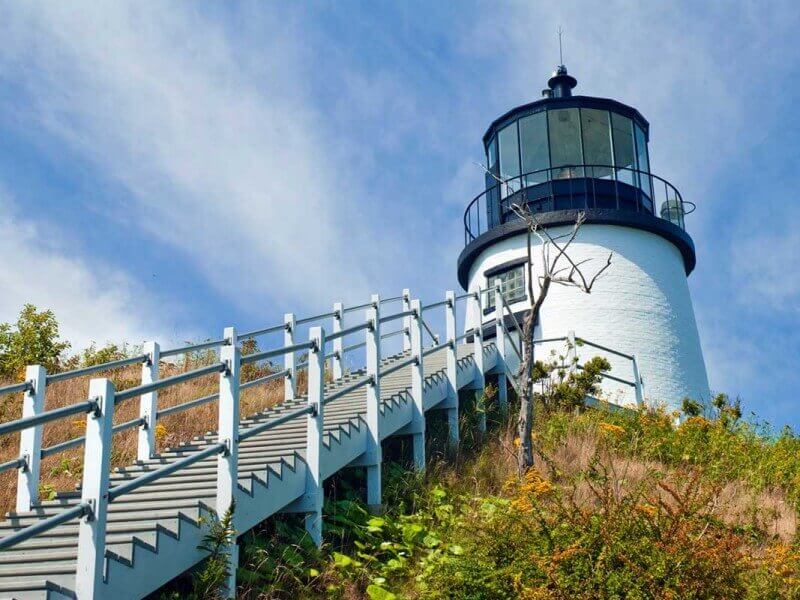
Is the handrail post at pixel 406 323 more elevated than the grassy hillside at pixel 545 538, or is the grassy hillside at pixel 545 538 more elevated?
the handrail post at pixel 406 323

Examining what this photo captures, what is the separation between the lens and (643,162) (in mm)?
19688

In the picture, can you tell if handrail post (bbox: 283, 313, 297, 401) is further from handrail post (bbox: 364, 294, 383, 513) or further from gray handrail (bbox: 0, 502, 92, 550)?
gray handrail (bbox: 0, 502, 92, 550)

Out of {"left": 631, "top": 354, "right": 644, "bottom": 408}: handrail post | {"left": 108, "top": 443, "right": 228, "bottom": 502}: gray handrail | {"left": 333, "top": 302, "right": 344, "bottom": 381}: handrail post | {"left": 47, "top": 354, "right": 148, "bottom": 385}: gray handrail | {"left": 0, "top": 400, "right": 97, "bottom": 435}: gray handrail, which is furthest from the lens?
{"left": 631, "top": 354, "right": 644, "bottom": 408}: handrail post

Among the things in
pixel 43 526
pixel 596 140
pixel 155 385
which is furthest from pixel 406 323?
pixel 43 526

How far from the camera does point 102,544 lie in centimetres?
460

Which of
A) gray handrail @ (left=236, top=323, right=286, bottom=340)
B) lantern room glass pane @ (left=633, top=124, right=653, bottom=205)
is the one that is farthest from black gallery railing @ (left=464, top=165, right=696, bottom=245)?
gray handrail @ (left=236, top=323, right=286, bottom=340)

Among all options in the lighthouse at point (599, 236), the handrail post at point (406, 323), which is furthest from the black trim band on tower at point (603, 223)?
the handrail post at point (406, 323)

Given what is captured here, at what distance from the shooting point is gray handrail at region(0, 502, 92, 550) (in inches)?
160

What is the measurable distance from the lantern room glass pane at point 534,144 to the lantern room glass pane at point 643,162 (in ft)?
7.31

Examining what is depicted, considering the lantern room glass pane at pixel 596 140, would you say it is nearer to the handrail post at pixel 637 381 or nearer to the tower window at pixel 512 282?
the tower window at pixel 512 282

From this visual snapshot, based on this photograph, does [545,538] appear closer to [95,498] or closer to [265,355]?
[265,355]

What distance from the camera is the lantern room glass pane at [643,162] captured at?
19312 millimetres

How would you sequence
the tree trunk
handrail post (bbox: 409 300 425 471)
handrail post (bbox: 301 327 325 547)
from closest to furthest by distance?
handrail post (bbox: 301 327 325 547) → the tree trunk → handrail post (bbox: 409 300 425 471)

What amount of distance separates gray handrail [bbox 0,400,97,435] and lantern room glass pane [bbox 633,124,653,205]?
1650 centimetres
